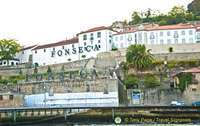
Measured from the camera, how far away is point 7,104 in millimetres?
49531

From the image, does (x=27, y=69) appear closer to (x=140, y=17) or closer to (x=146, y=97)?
(x=146, y=97)

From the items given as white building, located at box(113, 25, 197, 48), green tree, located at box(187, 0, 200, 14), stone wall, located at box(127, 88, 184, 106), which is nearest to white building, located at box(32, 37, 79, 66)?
white building, located at box(113, 25, 197, 48)

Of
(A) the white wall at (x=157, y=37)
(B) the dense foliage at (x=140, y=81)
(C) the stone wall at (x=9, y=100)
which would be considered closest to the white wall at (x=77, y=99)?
(C) the stone wall at (x=9, y=100)

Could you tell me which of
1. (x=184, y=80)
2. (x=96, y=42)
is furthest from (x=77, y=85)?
(x=96, y=42)

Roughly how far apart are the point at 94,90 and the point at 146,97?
885cm

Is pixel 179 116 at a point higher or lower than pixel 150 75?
lower

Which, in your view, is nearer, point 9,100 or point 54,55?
point 9,100

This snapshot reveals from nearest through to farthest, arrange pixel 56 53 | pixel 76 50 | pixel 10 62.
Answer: pixel 76 50
pixel 56 53
pixel 10 62

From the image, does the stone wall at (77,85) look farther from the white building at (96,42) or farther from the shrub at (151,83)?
the white building at (96,42)

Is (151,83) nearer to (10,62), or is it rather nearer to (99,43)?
(99,43)

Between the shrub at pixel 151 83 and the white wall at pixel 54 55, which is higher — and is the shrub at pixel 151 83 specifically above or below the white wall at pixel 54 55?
below

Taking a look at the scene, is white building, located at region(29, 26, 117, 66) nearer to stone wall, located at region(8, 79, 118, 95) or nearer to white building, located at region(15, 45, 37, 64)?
white building, located at region(15, 45, 37, 64)

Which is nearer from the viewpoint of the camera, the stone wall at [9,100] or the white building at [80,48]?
the stone wall at [9,100]

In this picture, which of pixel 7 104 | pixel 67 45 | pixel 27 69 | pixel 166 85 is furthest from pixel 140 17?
pixel 7 104
